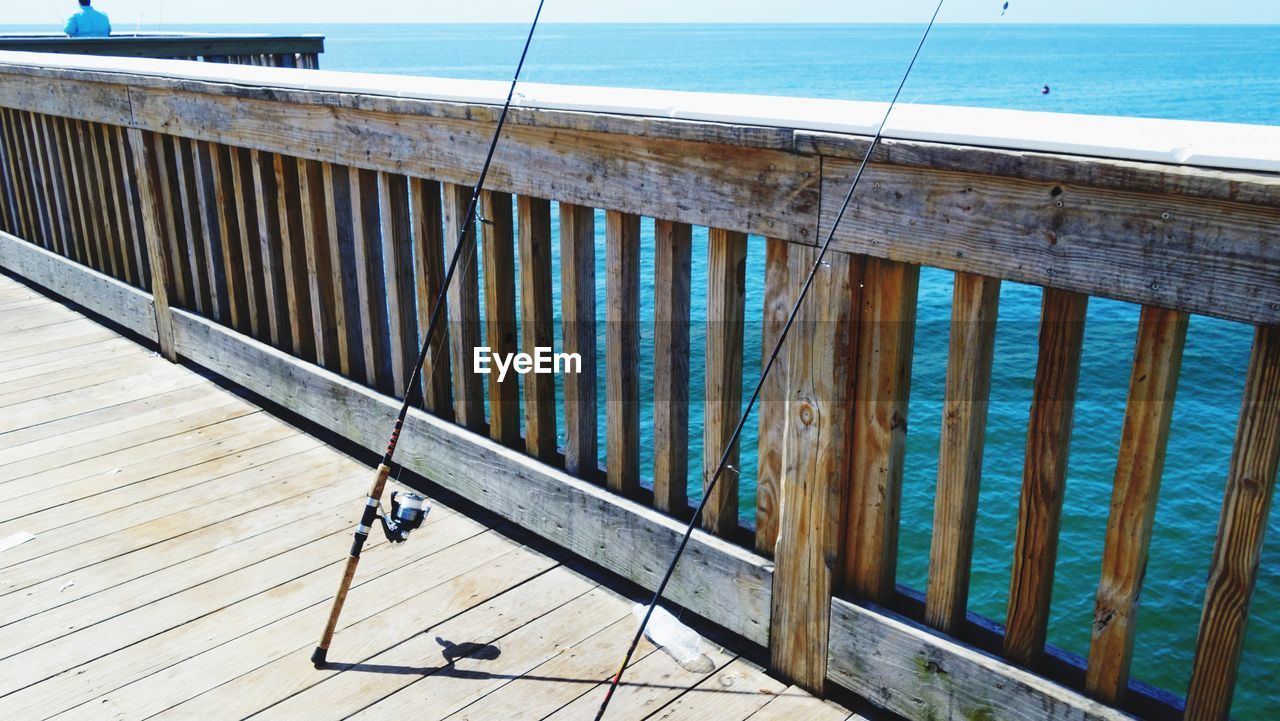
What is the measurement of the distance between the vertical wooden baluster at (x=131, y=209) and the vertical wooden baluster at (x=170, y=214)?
0.28 metres

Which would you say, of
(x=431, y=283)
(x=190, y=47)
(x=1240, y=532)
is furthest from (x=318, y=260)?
(x=190, y=47)

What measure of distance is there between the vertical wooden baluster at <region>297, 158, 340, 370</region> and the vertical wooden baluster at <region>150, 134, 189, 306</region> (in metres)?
0.85

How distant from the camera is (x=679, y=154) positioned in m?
2.27

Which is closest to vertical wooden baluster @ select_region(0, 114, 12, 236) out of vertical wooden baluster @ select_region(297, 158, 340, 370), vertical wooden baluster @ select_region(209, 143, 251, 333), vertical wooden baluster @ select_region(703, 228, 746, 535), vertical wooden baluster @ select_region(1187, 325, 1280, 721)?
vertical wooden baluster @ select_region(209, 143, 251, 333)

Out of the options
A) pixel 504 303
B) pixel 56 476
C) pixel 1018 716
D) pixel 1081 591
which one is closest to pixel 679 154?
pixel 504 303

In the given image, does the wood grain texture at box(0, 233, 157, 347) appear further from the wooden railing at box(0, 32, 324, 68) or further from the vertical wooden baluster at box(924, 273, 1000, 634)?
the vertical wooden baluster at box(924, 273, 1000, 634)

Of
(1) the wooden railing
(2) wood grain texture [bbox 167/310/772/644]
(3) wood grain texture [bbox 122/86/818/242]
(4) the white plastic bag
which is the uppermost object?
(3) wood grain texture [bbox 122/86/818/242]

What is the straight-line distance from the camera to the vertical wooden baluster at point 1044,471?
1803 mm

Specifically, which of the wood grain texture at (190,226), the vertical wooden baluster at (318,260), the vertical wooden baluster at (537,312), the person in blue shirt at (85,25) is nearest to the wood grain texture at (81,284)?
the wood grain texture at (190,226)

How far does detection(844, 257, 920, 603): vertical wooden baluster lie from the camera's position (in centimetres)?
202

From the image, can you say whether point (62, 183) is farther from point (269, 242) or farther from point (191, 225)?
point (269, 242)

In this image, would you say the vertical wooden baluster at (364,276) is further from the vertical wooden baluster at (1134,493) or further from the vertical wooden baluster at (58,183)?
the vertical wooden baluster at (58,183)

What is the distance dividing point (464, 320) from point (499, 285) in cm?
22

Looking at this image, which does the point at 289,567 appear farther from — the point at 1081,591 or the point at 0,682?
the point at 1081,591
